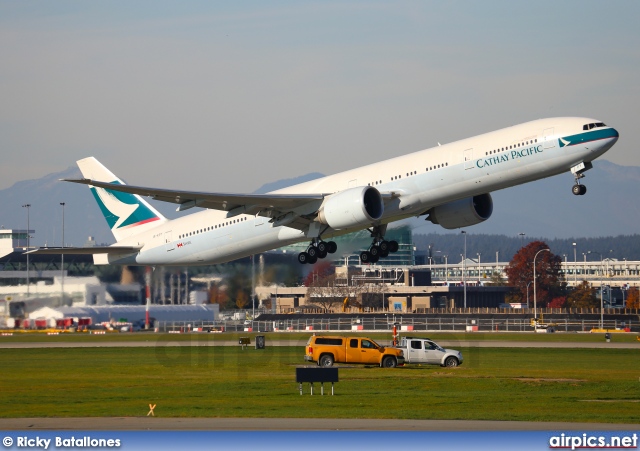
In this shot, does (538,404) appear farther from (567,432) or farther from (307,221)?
(307,221)

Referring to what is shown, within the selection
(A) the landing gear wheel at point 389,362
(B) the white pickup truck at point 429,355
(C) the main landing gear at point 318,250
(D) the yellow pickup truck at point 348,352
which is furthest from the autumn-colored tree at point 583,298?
(D) the yellow pickup truck at point 348,352

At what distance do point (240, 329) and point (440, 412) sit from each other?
51.1 m

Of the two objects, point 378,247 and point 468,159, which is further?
point 378,247

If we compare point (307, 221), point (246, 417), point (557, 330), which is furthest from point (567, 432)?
point (557, 330)

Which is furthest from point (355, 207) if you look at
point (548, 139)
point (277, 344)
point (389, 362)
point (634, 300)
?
point (634, 300)

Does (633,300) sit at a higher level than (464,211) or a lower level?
lower

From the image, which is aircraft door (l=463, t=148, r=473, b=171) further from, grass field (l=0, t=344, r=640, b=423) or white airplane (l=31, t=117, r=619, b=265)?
grass field (l=0, t=344, r=640, b=423)

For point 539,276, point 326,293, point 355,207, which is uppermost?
point 355,207

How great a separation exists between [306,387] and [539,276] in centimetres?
10467

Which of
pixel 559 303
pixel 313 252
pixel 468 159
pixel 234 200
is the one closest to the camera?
pixel 468 159

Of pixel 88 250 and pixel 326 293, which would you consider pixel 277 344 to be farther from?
pixel 326 293

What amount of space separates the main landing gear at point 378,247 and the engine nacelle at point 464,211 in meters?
2.96

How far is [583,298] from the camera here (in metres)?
131

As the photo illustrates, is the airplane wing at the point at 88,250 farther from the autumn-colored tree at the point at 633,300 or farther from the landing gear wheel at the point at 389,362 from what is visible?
the autumn-colored tree at the point at 633,300
